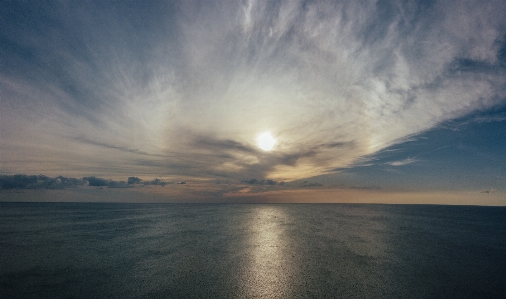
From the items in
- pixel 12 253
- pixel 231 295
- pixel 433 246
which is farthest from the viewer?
pixel 433 246

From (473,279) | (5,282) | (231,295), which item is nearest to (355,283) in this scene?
(231,295)

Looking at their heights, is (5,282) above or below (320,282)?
below

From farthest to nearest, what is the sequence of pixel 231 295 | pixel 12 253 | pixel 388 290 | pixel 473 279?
1. pixel 12 253
2. pixel 473 279
3. pixel 388 290
4. pixel 231 295

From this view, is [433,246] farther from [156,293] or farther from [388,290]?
[156,293]

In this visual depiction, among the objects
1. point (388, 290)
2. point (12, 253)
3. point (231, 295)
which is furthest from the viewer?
point (12, 253)

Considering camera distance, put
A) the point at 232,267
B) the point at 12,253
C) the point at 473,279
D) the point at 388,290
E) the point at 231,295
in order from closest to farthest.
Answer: the point at 231,295 → the point at 388,290 → the point at 473,279 → the point at 232,267 → the point at 12,253

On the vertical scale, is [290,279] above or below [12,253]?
above

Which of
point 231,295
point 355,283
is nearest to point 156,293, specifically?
point 231,295

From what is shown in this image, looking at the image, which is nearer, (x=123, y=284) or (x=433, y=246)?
(x=123, y=284)

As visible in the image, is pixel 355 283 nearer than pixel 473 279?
Yes

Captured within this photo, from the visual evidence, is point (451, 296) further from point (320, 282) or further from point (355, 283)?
point (320, 282)
